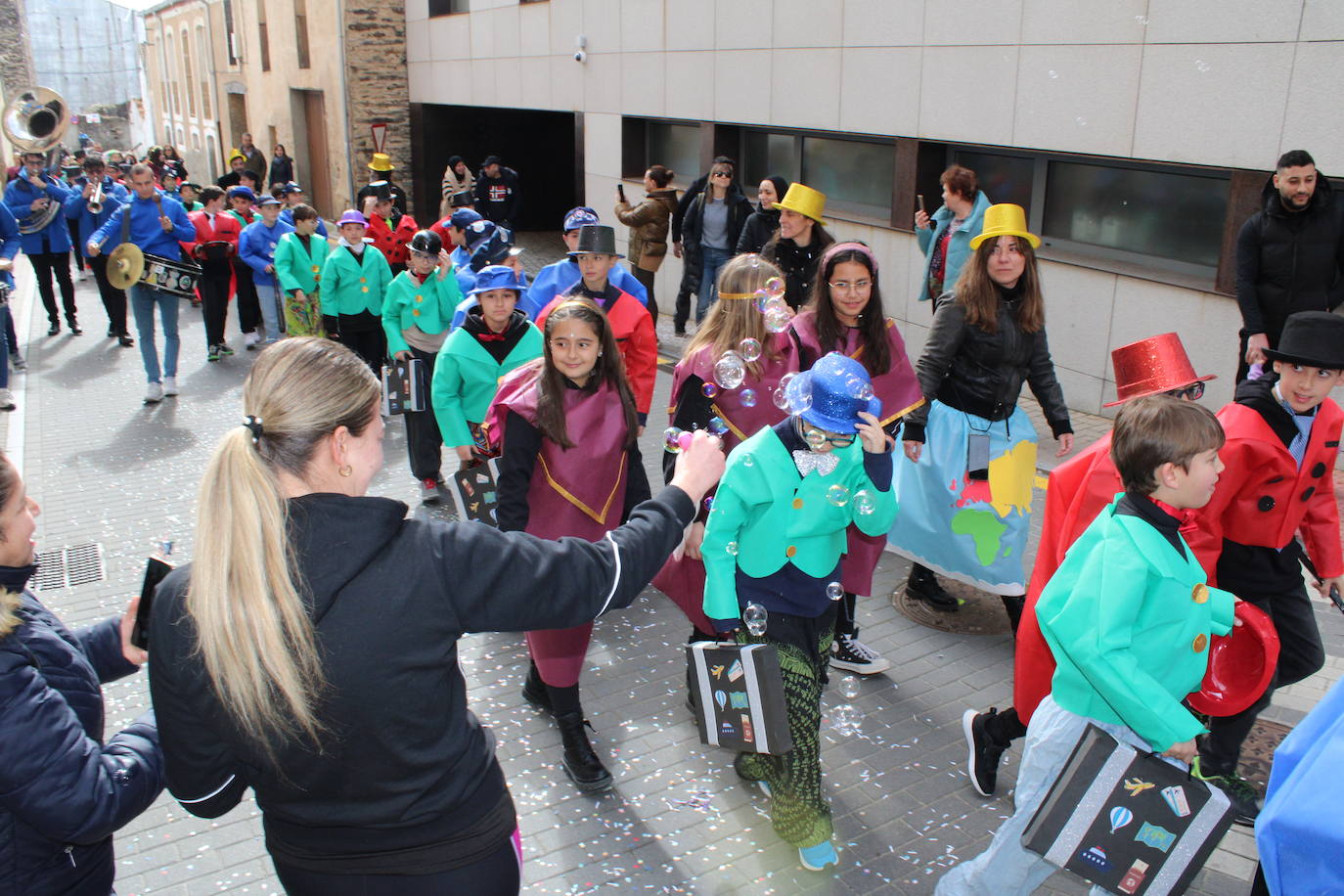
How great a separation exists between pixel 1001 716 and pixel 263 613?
293 centimetres

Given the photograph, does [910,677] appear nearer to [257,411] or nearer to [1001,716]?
[1001,716]

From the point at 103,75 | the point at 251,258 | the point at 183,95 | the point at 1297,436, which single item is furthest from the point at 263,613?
the point at 103,75

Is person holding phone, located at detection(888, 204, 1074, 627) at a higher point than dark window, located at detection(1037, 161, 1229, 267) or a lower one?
lower

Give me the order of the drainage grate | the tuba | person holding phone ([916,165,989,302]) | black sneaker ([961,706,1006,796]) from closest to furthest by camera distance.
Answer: black sneaker ([961,706,1006,796]) < the drainage grate < person holding phone ([916,165,989,302]) < the tuba

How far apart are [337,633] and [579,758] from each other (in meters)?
2.44

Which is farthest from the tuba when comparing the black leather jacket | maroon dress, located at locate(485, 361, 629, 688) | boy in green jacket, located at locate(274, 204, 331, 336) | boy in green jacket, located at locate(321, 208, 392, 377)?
the black leather jacket

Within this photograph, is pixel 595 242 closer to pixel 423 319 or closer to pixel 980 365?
pixel 423 319

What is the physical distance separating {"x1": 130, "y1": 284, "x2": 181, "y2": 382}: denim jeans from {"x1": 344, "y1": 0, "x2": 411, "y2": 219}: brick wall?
44.7 feet

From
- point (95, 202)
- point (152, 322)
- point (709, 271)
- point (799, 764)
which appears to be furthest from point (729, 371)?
point (95, 202)

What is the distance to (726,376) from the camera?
14.3 ft

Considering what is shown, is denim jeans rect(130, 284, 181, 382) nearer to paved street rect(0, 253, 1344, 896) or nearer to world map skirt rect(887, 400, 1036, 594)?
paved street rect(0, 253, 1344, 896)

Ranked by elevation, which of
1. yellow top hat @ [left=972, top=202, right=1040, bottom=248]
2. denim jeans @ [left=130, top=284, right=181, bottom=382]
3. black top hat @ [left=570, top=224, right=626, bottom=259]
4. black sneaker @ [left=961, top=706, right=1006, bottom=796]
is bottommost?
black sneaker @ [left=961, top=706, right=1006, bottom=796]

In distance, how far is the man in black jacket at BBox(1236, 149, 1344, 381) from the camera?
263 inches

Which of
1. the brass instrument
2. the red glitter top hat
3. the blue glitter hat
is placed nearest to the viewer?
the blue glitter hat
